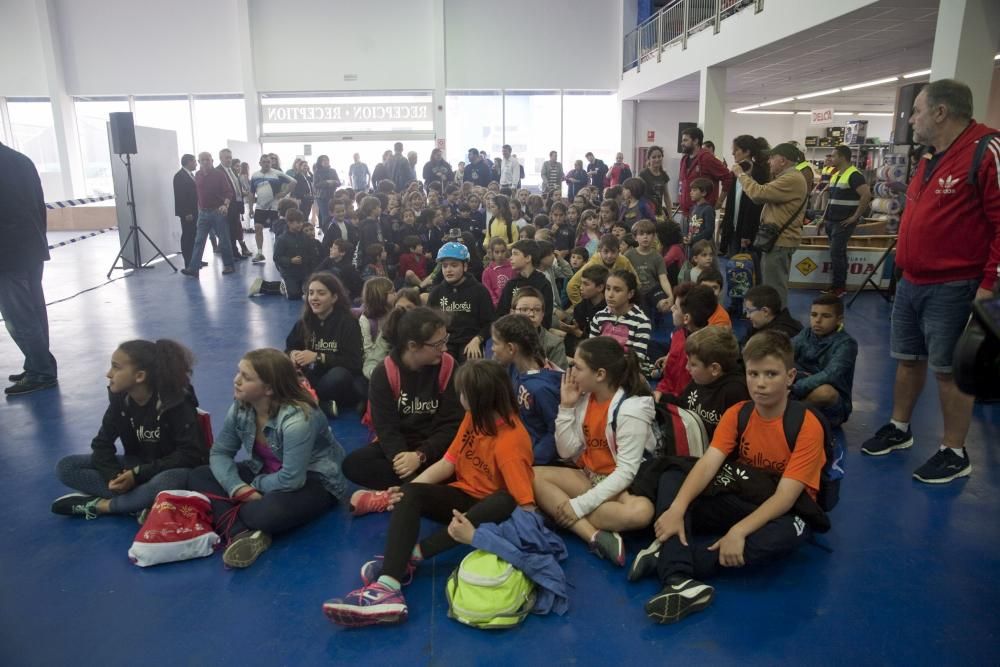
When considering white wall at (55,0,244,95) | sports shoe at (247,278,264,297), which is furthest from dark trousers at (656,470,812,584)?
white wall at (55,0,244,95)

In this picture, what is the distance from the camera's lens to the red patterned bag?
2.70 metres

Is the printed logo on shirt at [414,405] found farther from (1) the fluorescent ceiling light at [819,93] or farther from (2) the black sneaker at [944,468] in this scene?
(1) the fluorescent ceiling light at [819,93]

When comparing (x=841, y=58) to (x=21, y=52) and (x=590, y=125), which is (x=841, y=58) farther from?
(x=21, y=52)

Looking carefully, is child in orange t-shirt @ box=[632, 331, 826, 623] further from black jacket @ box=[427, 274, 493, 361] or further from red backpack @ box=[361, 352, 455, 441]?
black jacket @ box=[427, 274, 493, 361]

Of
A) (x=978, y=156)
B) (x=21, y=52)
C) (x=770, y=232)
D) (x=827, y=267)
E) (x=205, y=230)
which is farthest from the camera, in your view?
(x=21, y=52)

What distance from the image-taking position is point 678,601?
234 cm

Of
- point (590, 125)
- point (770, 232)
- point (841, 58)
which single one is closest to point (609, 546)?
point (770, 232)

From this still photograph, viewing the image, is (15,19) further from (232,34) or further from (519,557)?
(519,557)

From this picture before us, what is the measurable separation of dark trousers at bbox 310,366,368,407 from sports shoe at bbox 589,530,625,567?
207cm

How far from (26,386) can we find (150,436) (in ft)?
8.17

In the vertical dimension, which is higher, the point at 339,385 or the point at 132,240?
the point at 132,240

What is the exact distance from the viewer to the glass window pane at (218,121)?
18.1 m

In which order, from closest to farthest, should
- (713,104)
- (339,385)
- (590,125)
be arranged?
(339,385)
(713,104)
(590,125)

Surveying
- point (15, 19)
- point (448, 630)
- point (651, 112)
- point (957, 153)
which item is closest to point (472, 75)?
point (651, 112)
